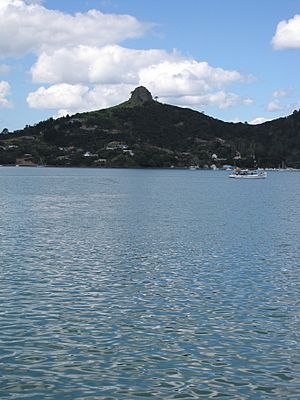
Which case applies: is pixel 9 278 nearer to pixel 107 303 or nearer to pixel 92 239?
pixel 107 303

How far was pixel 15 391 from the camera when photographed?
758 inches

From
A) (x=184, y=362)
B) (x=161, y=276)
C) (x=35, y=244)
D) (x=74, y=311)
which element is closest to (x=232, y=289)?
(x=161, y=276)

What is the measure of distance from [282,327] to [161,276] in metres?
12.4

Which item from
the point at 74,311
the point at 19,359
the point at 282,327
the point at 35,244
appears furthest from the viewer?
the point at 35,244

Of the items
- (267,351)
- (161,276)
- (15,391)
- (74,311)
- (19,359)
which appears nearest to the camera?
(15,391)

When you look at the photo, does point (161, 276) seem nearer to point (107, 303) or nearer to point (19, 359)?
point (107, 303)

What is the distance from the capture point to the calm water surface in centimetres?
→ 2027

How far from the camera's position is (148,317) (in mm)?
28422

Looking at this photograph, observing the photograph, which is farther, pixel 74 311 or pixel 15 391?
pixel 74 311

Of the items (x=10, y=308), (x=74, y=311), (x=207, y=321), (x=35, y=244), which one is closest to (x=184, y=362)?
(x=207, y=321)

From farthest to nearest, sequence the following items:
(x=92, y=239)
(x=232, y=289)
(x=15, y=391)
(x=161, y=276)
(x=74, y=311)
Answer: (x=92, y=239) → (x=161, y=276) → (x=232, y=289) → (x=74, y=311) → (x=15, y=391)

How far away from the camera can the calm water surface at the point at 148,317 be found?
2027cm

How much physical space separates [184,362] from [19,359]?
6.36m

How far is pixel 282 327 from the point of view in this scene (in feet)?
88.6
